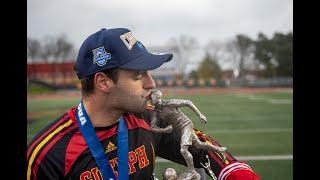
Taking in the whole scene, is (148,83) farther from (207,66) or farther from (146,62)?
(207,66)

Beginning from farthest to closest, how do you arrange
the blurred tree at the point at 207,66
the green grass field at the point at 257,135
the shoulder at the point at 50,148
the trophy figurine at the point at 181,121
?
1. the blurred tree at the point at 207,66
2. the green grass field at the point at 257,135
3. the shoulder at the point at 50,148
4. the trophy figurine at the point at 181,121

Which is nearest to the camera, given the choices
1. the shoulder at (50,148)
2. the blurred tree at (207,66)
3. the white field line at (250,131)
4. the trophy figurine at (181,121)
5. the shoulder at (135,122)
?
the trophy figurine at (181,121)

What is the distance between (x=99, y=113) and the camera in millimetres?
1424

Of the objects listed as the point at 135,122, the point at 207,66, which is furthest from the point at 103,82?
the point at 207,66

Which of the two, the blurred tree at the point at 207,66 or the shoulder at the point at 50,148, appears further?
the blurred tree at the point at 207,66

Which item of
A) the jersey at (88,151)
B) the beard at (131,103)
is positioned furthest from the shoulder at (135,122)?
the beard at (131,103)

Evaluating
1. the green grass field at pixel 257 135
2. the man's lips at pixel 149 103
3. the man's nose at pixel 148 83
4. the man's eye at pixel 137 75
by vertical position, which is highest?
the man's eye at pixel 137 75

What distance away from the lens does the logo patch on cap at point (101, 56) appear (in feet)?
4.20

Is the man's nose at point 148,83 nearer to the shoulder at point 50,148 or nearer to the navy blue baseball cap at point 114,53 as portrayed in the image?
the navy blue baseball cap at point 114,53

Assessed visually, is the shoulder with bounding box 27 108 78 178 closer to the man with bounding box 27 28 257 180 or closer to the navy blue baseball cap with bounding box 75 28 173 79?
the man with bounding box 27 28 257 180

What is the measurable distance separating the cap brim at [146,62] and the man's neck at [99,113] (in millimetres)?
208

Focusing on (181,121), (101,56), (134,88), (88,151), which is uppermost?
(101,56)

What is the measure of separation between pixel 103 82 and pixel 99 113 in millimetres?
140
